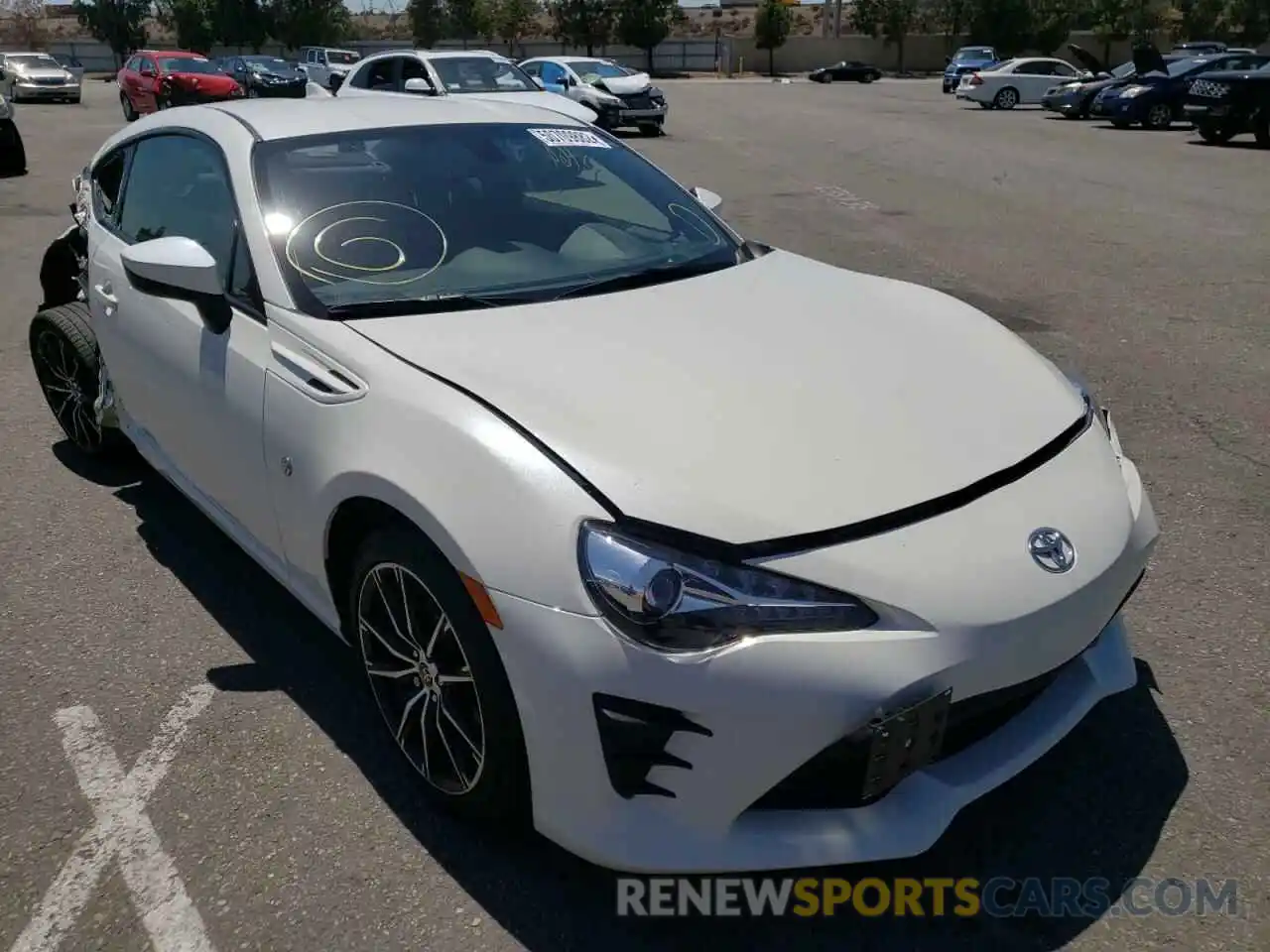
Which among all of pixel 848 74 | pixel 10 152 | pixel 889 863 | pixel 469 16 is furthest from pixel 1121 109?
pixel 469 16

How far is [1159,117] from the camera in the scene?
21469 millimetres

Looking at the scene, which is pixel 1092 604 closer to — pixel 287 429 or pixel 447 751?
pixel 447 751

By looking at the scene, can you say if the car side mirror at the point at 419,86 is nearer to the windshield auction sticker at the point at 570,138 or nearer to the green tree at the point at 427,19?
the windshield auction sticker at the point at 570,138

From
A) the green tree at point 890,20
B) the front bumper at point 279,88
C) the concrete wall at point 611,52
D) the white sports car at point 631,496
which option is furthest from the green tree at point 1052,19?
the white sports car at point 631,496

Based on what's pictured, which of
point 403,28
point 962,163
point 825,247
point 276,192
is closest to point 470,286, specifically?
point 276,192

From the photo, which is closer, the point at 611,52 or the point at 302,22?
the point at 302,22

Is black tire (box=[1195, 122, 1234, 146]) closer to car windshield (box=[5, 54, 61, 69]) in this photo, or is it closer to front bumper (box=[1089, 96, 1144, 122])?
front bumper (box=[1089, 96, 1144, 122])

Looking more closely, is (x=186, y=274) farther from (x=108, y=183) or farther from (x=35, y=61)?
(x=35, y=61)

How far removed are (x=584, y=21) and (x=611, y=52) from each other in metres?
3.96

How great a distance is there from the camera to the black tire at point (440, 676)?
222 cm

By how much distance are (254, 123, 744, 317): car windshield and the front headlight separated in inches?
46.8

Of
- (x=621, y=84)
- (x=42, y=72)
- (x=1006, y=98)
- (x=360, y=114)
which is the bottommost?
(x=1006, y=98)

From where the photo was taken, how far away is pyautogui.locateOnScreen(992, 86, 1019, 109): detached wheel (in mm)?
30734

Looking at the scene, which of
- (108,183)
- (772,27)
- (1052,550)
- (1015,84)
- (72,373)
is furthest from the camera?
(772,27)
